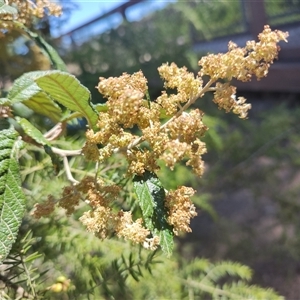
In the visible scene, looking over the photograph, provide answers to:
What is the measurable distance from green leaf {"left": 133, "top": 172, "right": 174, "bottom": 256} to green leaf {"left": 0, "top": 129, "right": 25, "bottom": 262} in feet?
0.27

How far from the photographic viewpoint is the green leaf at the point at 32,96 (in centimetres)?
36

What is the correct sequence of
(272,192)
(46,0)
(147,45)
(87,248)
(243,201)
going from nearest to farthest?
1. (46,0)
2. (87,248)
3. (272,192)
4. (147,45)
5. (243,201)

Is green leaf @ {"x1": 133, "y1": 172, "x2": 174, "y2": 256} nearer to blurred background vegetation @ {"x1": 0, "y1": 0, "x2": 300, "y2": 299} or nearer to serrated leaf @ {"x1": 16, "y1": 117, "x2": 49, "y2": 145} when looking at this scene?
serrated leaf @ {"x1": 16, "y1": 117, "x2": 49, "y2": 145}

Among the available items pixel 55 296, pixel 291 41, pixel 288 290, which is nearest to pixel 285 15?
pixel 291 41

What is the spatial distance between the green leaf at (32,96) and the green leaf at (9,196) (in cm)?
4

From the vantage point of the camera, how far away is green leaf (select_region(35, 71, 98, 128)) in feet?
1.00

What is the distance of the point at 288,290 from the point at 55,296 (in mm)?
1033

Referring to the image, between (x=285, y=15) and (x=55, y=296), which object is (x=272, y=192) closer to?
(x=285, y=15)

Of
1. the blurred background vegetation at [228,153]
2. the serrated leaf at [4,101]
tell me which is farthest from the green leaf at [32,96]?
the blurred background vegetation at [228,153]

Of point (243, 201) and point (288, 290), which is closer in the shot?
point (288, 290)

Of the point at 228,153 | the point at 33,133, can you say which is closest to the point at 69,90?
the point at 33,133

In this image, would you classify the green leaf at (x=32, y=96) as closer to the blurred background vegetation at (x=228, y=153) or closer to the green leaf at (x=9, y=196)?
the green leaf at (x=9, y=196)

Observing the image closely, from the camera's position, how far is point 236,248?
3.84ft

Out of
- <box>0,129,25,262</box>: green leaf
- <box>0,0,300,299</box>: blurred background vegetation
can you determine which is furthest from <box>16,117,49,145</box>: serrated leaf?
<box>0,0,300,299</box>: blurred background vegetation
